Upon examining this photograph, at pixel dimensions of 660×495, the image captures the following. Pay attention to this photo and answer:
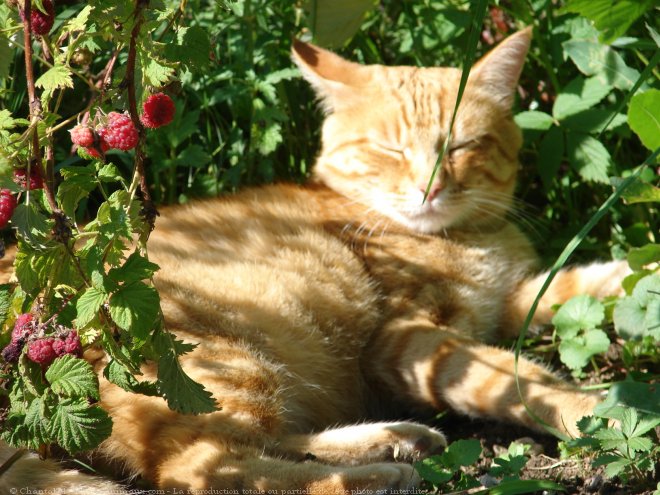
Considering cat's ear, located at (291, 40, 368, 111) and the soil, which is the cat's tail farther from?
cat's ear, located at (291, 40, 368, 111)

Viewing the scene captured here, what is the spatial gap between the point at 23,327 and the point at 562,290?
2196 millimetres

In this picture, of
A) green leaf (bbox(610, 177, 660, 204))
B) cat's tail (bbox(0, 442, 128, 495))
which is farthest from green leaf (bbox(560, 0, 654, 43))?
cat's tail (bbox(0, 442, 128, 495))

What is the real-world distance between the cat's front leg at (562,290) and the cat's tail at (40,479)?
176 centimetres

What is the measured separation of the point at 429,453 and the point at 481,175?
49.3 inches

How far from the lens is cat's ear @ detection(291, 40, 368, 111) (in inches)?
126

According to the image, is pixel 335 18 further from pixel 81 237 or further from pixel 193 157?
pixel 81 237

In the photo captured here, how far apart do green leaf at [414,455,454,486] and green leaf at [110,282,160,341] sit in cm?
81

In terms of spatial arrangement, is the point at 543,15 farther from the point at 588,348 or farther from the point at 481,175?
the point at 588,348

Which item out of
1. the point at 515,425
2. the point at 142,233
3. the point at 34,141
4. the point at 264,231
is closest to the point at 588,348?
the point at 515,425

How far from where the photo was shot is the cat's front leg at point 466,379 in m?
2.43

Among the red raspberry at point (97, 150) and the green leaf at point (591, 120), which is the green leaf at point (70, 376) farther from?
the green leaf at point (591, 120)

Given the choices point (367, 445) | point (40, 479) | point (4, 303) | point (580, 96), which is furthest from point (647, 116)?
point (40, 479)

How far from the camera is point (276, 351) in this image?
8.23ft

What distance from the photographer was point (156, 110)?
156 centimetres
